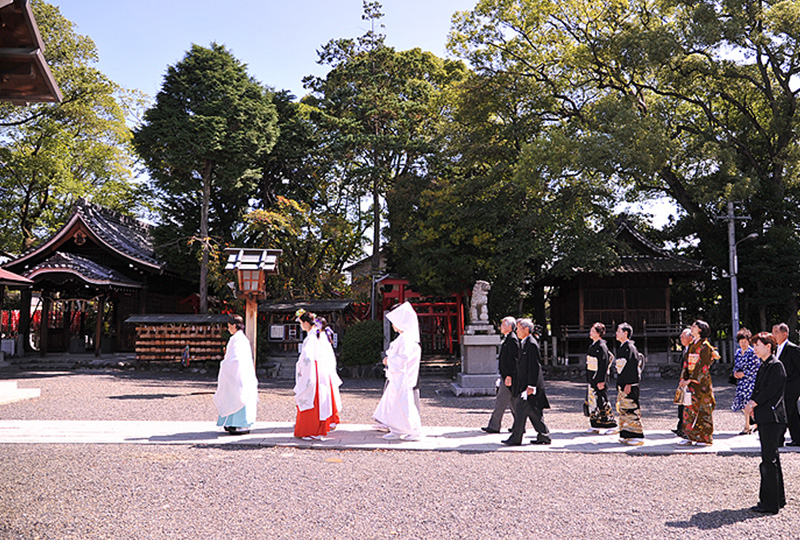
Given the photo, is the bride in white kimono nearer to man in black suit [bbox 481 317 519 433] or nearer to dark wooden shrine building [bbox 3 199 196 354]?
man in black suit [bbox 481 317 519 433]

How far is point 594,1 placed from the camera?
21.8 meters

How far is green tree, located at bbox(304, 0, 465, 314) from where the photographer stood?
2306 centimetres

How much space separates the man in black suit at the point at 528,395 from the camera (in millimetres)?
7984

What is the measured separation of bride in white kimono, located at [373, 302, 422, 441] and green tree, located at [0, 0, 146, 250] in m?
22.6

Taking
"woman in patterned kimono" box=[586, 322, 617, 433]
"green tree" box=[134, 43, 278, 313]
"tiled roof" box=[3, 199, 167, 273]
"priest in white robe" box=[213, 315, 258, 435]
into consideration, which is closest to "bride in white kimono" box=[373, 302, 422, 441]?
"priest in white robe" box=[213, 315, 258, 435]

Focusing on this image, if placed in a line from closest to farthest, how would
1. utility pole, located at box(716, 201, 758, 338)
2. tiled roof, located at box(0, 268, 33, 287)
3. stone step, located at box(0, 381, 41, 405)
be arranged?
stone step, located at box(0, 381, 41, 405) → tiled roof, located at box(0, 268, 33, 287) → utility pole, located at box(716, 201, 758, 338)

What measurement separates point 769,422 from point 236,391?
6.63 m

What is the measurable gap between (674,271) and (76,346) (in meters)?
23.3

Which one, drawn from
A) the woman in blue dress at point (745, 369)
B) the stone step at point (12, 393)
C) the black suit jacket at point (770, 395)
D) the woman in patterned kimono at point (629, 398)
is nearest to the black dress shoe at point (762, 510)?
the black suit jacket at point (770, 395)

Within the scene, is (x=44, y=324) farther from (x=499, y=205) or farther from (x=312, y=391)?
(x=312, y=391)

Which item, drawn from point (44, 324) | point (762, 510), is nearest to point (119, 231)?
point (44, 324)

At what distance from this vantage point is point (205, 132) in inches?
856

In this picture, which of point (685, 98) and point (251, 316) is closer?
point (251, 316)

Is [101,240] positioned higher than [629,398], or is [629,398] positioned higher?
[101,240]
